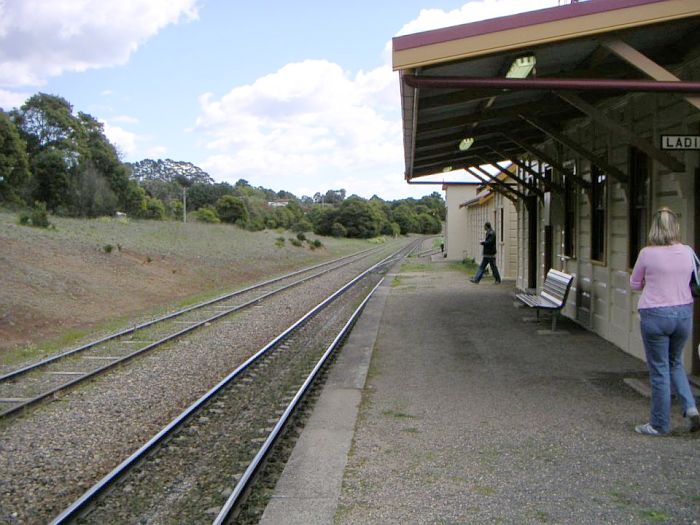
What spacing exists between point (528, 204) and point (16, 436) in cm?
1251

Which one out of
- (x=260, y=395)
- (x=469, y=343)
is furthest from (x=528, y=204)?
(x=260, y=395)

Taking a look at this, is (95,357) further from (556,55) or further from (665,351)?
(665,351)

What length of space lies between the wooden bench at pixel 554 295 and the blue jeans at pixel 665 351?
5.01 metres

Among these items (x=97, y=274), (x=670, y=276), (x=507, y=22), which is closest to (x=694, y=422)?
(x=670, y=276)

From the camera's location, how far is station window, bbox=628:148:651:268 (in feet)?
27.3

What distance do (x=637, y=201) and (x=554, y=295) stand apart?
3.00 metres

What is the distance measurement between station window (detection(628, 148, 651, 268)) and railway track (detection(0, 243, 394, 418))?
6.57 m

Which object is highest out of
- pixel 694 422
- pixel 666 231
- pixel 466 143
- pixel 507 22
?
pixel 507 22

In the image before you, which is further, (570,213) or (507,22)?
(570,213)

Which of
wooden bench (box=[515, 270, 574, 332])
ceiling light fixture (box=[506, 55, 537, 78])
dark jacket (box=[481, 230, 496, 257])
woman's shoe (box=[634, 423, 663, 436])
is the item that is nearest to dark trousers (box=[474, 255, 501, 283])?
dark jacket (box=[481, 230, 496, 257])

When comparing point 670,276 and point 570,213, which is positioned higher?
point 570,213

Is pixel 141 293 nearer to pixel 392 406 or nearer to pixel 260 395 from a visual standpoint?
pixel 260 395

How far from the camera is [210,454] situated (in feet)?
18.9

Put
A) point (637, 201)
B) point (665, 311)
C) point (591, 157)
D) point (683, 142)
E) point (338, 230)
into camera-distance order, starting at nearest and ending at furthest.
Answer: point (665, 311) → point (683, 142) → point (637, 201) → point (591, 157) → point (338, 230)
